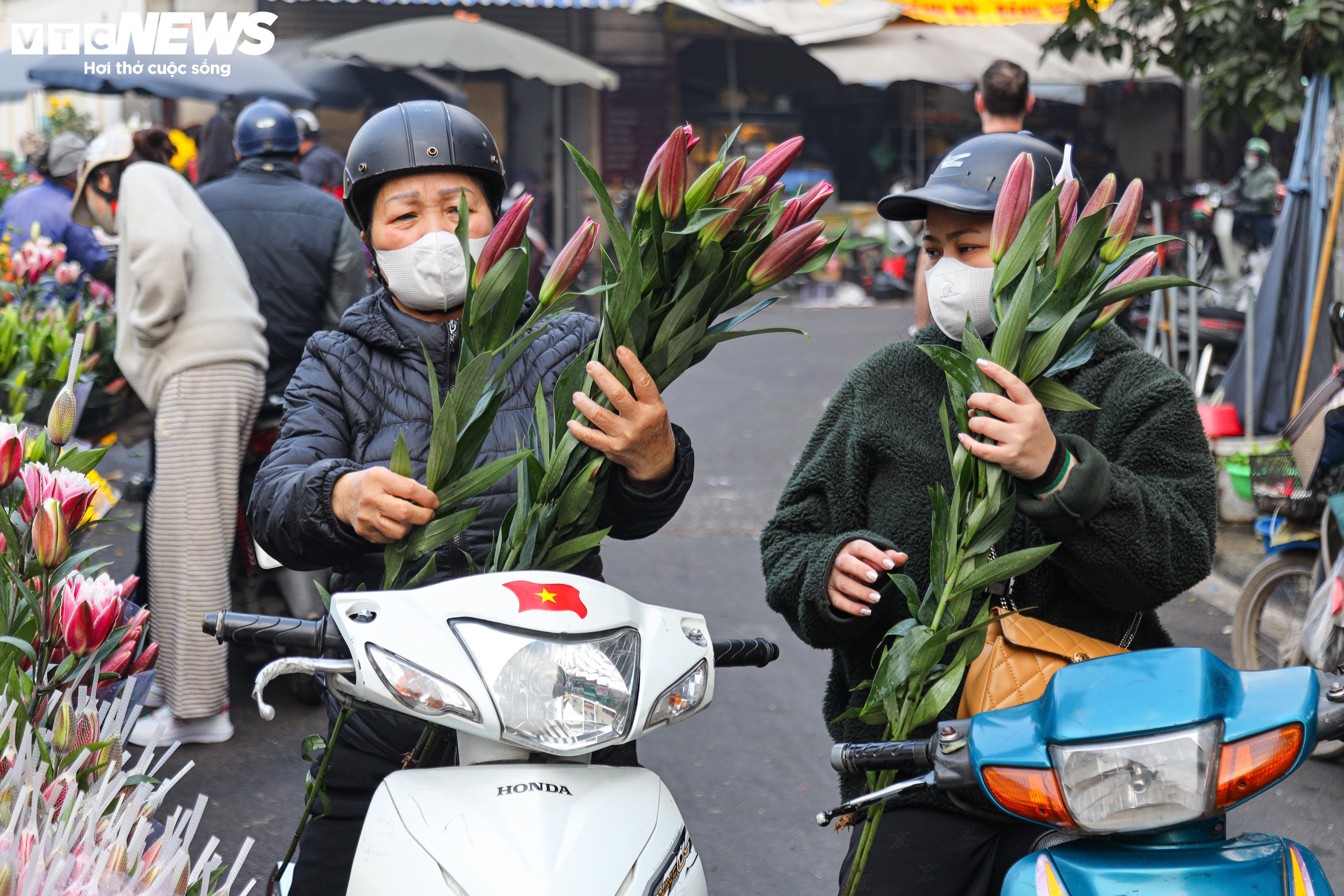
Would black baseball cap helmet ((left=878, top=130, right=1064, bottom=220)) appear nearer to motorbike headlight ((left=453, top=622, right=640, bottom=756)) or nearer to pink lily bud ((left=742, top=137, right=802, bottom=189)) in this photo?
pink lily bud ((left=742, top=137, right=802, bottom=189))

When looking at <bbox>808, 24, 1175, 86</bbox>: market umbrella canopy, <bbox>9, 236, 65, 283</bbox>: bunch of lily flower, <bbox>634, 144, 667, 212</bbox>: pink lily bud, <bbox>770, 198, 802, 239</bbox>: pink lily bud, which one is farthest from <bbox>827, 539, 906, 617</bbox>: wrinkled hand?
<bbox>808, 24, 1175, 86</bbox>: market umbrella canopy

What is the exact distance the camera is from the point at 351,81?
14102 millimetres

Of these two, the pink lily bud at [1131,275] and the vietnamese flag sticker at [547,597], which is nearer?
the vietnamese flag sticker at [547,597]

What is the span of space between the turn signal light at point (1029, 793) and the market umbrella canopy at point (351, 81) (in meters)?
12.4

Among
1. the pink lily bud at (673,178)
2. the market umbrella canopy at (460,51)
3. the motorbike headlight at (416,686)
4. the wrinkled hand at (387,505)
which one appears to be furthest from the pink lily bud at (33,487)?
the market umbrella canopy at (460,51)

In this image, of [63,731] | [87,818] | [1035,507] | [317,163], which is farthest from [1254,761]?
[317,163]

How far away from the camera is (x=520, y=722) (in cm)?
153

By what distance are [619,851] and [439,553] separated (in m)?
0.69

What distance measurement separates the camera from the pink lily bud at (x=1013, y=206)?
179 centimetres

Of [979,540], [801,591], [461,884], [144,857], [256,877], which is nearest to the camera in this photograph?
[144,857]

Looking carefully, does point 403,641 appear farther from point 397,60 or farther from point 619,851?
point 397,60

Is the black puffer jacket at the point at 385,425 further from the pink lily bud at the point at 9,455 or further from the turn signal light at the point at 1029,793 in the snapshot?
the turn signal light at the point at 1029,793

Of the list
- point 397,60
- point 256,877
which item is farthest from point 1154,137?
point 256,877

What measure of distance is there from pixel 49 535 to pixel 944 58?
663 inches
